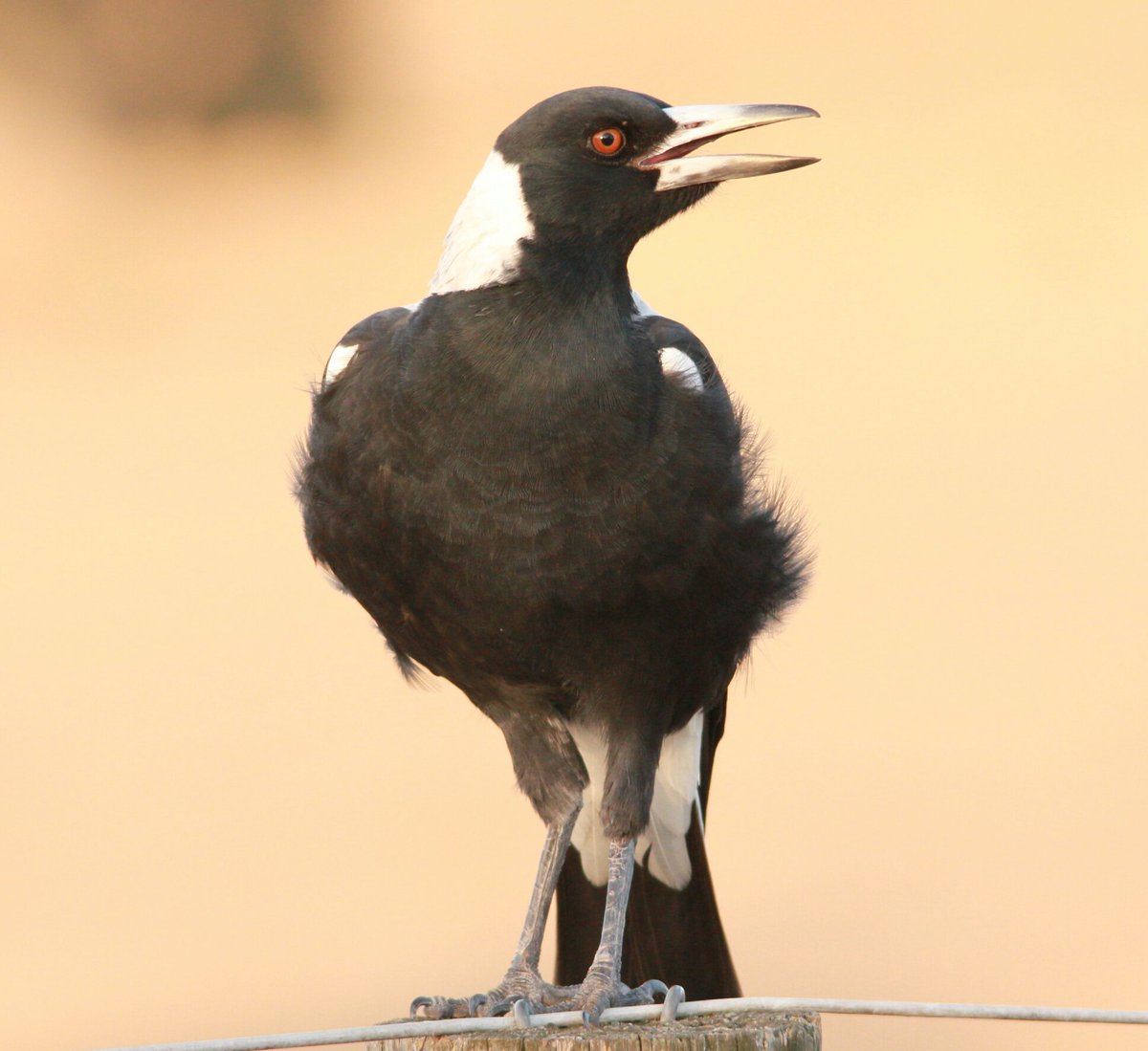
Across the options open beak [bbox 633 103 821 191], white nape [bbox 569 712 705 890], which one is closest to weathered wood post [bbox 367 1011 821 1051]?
white nape [bbox 569 712 705 890]

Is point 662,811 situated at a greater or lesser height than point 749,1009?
greater

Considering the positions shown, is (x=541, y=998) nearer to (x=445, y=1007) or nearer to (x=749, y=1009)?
(x=445, y=1007)

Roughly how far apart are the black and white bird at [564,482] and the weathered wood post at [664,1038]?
0.74 ft

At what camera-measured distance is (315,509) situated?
272 centimetres

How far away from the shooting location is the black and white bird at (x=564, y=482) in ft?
8.34

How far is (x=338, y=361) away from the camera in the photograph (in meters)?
2.77

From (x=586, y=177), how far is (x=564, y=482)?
442 millimetres

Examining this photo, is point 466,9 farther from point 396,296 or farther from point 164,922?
point 164,922

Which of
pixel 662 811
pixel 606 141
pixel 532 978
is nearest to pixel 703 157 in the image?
pixel 606 141

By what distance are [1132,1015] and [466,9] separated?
11.9m

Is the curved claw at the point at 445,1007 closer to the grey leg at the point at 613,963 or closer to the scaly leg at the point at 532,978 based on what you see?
the scaly leg at the point at 532,978

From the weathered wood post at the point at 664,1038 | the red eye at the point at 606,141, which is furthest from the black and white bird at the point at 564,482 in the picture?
the weathered wood post at the point at 664,1038

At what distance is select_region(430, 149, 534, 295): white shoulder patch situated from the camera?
104 inches

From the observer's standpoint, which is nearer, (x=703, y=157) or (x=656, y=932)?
(x=703, y=157)
